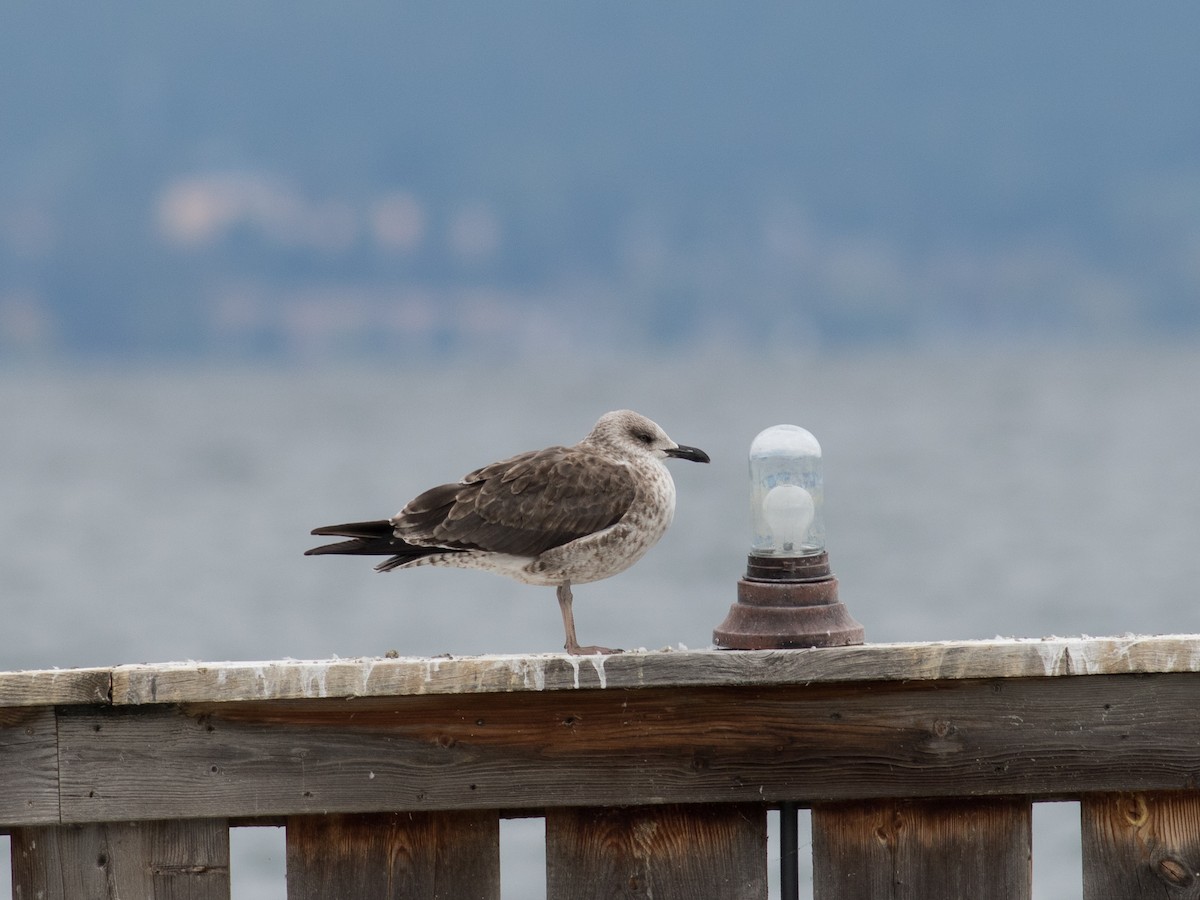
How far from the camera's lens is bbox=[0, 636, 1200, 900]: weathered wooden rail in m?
3.62

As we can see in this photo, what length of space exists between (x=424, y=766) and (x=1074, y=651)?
1385mm

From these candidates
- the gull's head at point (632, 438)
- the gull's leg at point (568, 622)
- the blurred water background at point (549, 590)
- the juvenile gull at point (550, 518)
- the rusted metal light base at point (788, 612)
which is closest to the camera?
the rusted metal light base at point (788, 612)

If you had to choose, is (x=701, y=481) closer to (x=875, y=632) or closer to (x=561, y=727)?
(x=875, y=632)

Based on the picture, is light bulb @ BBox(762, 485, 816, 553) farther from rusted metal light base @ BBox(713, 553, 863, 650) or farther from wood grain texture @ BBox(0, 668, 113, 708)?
wood grain texture @ BBox(0, 668, 113, 708)

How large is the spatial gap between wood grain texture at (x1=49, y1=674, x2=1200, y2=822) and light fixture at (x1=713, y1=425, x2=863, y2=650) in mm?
198

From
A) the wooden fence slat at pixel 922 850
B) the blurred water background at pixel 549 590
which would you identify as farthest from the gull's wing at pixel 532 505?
the blurred water background at pixel 549 590

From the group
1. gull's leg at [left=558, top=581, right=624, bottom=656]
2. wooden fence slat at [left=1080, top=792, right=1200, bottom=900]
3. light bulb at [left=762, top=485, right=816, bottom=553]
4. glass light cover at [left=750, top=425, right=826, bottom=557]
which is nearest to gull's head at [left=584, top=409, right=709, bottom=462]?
gull's leg at [left=558, top=581, right=624, bottom=656]

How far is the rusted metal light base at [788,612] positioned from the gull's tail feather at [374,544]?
105cm

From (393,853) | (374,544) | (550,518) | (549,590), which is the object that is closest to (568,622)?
(550,518)

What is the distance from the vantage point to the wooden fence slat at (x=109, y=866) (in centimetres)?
362

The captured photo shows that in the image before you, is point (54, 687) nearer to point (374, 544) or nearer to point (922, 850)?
point (374, 544)

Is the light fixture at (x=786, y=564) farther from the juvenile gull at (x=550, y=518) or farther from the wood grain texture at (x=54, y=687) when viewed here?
the wood grain texture at (x=54, y=687)

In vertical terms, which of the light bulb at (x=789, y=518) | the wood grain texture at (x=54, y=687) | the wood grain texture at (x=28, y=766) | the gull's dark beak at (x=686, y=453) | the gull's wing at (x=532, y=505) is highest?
the gull's dark beak at (x=686, y=453)

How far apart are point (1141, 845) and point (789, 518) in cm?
108
